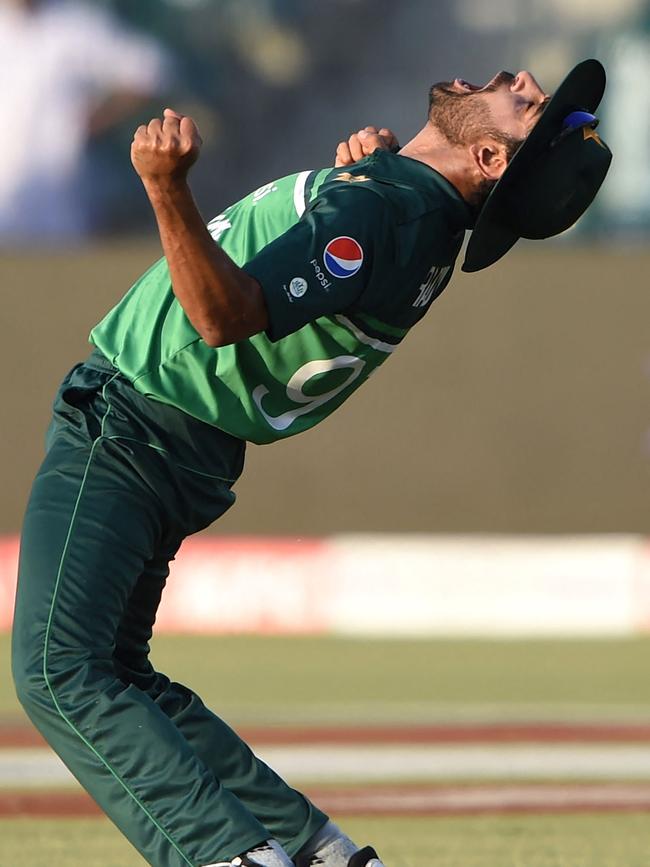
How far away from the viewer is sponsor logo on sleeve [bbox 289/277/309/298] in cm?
356

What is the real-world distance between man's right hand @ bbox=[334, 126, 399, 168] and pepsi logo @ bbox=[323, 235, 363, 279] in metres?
0.73

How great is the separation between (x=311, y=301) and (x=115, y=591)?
0.77 metres

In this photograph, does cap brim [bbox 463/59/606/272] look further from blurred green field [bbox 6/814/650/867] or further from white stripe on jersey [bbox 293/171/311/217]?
blurred green field [bbox 6/814/650/867]

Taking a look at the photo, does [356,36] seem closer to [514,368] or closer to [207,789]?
[514,368]

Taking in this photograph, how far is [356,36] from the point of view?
1506 centimetres

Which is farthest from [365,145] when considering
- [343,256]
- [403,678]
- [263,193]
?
[403,678]

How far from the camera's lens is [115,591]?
3.78 meters

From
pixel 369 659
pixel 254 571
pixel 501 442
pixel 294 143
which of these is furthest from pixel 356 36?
pixel 369 659

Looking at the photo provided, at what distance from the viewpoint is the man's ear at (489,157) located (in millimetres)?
3953

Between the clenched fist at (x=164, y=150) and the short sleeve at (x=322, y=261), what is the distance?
281 mm

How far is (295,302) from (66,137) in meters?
11.7

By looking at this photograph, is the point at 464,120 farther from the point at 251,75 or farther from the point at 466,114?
the point at 251,75

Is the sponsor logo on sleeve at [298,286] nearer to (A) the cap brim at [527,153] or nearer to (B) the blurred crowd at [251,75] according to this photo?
(A) the cap brim at [527,153]

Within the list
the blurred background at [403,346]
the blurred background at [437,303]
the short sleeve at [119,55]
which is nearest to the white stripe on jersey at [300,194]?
the blurred background at [403,346]
